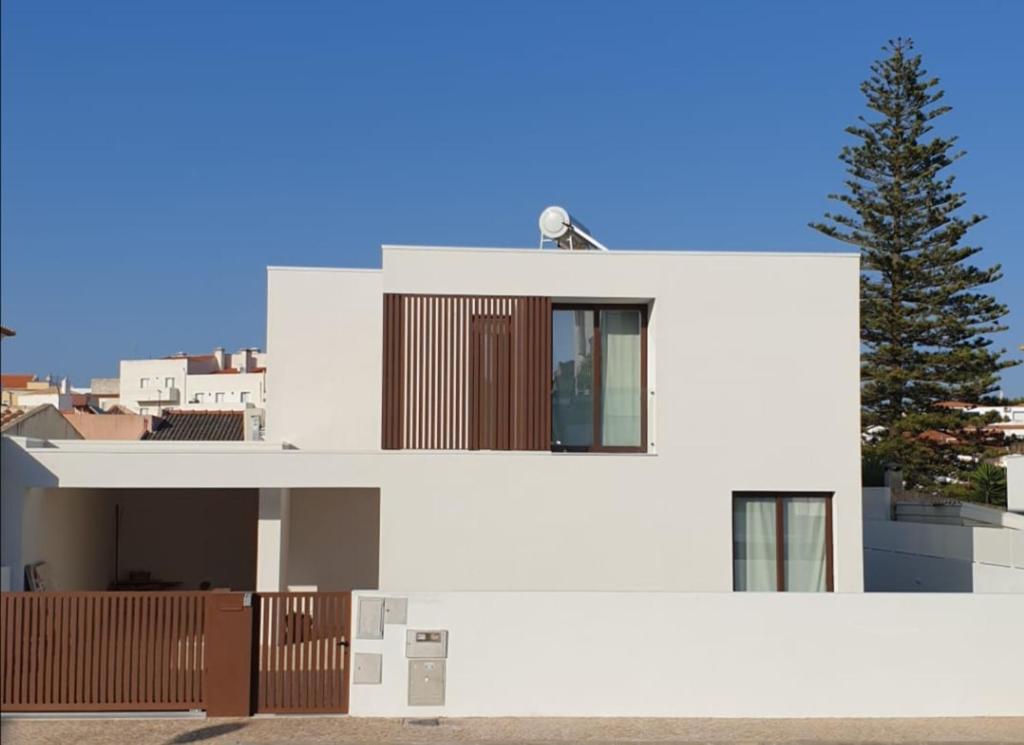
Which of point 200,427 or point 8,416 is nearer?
point 8,416

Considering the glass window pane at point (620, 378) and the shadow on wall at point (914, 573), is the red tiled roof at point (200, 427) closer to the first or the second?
the shadow on wall at point (914, 573)

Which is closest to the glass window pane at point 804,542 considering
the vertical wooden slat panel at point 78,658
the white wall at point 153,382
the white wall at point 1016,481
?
the white wall at point 1016,481

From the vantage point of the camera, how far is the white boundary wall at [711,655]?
450 inches

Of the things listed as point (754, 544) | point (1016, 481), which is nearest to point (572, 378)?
point (754, 544)

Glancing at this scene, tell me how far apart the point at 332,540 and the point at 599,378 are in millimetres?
4630

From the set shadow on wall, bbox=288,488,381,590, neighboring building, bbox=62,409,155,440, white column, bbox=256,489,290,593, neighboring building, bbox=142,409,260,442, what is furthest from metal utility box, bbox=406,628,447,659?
neighboring building, bbox=142,409,260,442

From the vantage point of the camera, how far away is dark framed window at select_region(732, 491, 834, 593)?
13992 mm

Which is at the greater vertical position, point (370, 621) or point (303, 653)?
point (370, 621)

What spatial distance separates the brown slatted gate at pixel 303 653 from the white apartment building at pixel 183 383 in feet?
204

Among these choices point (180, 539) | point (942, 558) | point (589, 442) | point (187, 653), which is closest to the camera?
point (187, 653)

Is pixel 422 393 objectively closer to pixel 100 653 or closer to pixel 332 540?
pixel 332 540

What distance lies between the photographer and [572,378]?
14.4 metres

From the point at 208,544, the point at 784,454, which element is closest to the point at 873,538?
the point at 784,454

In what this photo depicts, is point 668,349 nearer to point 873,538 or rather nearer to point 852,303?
point 852,303
